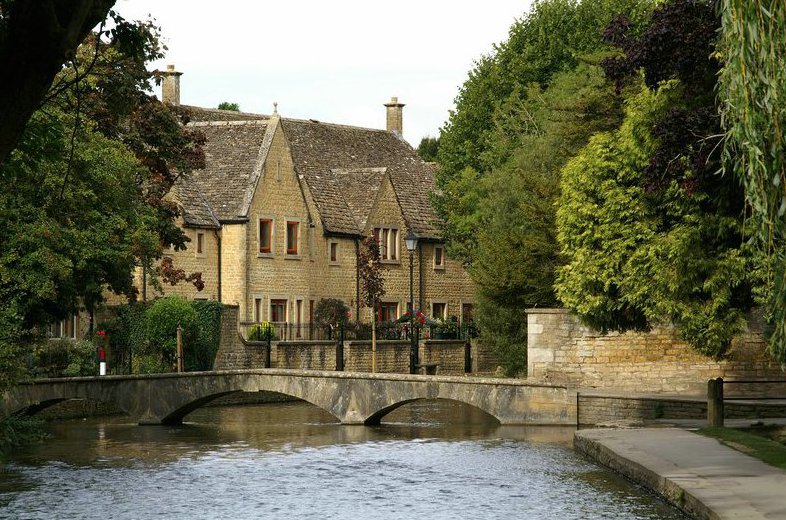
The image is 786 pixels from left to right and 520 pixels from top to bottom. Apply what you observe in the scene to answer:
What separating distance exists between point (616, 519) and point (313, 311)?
39.6 meters

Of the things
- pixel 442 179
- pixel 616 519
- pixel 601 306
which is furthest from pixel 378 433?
pixel 442 179

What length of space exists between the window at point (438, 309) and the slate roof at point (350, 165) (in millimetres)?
3326

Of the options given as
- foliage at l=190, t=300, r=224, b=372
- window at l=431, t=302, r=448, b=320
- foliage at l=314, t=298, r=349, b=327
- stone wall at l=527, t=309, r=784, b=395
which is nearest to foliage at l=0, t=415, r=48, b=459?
stone wall at l=527, t=309, r=784, b=395

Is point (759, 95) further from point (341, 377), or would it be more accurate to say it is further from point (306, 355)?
point (306, 355)

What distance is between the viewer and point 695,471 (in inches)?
873

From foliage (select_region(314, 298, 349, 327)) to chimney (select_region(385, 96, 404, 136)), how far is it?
1681cm

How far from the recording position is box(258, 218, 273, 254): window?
5802cm

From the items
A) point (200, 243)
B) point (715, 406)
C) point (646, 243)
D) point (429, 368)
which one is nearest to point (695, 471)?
point (715, 406)

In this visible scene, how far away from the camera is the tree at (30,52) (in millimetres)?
10438

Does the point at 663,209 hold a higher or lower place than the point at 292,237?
lower

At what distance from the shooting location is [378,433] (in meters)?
37.8

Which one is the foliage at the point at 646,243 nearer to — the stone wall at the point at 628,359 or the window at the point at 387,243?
the stone wall at the point at 628,359

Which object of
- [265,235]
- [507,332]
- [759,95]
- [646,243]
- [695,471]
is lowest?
[695,471]

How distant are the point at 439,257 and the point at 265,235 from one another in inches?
461
